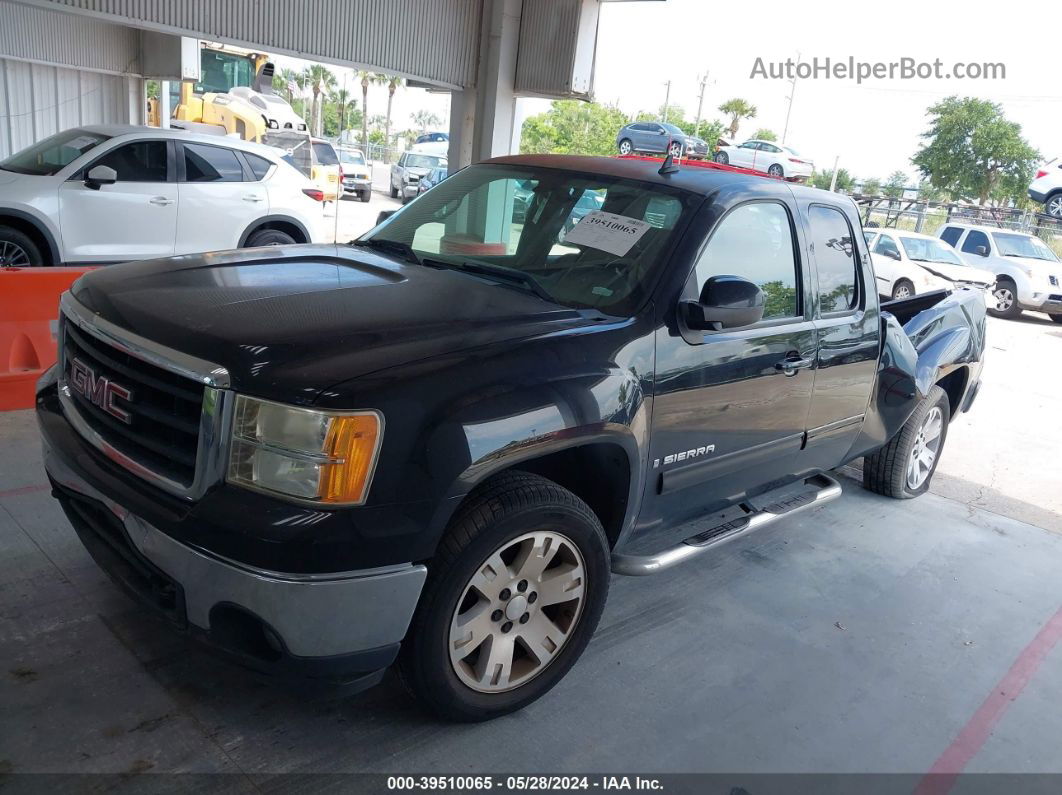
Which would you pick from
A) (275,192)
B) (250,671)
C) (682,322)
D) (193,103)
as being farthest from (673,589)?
(193,103)

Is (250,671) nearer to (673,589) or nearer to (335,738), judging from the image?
→ (335,738)

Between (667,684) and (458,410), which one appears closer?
(458,410)

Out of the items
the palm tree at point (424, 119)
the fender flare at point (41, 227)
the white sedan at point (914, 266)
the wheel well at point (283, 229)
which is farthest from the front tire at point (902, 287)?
the palm tree at point (424, 119)

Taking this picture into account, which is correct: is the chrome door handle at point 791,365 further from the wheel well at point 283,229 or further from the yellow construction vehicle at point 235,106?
the yellow construction vehicle at point 235,106

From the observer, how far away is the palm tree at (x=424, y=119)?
298 feet

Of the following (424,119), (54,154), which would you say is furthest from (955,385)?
(424,119)

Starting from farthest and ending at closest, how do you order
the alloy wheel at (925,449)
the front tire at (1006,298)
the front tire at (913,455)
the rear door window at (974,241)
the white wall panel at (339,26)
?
1. the rear door window at (974,241)
2. the front tire at (1006,298)
3. the white wall panel at (339,26)
4. the alloy wheel at (925,449)
5. the front tire at (913,455)

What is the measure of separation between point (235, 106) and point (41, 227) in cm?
1714

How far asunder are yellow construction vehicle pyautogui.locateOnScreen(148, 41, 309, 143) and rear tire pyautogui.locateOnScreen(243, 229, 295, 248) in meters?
12.2

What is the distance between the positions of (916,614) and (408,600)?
9.03 ft

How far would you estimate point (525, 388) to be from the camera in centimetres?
264

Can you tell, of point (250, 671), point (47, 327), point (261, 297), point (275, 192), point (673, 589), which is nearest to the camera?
point (250, 671)

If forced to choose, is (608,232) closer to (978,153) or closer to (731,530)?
(731,530)

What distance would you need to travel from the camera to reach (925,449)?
5605mm
